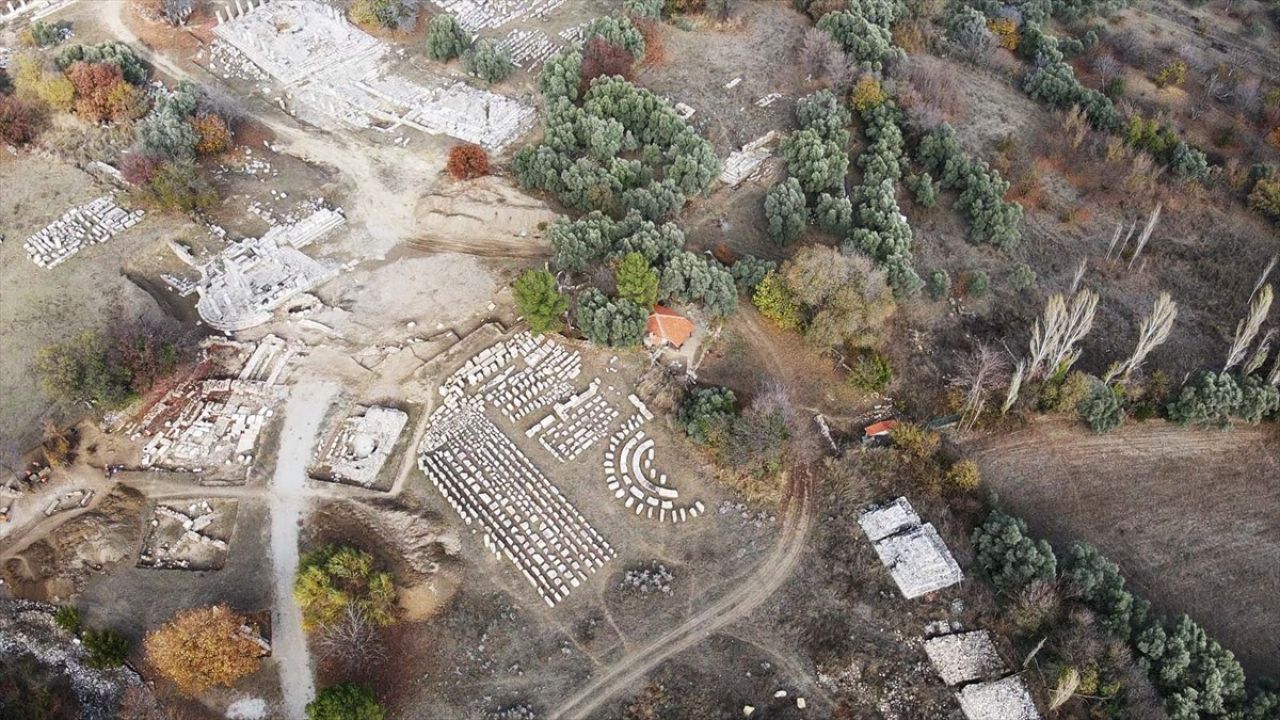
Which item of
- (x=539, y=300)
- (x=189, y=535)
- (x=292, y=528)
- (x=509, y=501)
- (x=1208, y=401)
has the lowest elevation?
(x=189, y=535)

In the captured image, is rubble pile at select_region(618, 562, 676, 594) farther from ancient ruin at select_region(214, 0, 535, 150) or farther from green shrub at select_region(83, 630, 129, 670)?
ancient ruin at select_region(214, 0, 535, 150)

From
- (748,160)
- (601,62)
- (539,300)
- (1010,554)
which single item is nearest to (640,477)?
(539,300)

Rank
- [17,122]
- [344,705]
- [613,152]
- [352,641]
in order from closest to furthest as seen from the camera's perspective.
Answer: [344,705], [352,641], [613,152], [17,122]

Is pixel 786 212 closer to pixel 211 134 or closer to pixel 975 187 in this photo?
pixel 975 187

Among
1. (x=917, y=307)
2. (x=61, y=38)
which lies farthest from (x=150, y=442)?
(x=917, y=307)

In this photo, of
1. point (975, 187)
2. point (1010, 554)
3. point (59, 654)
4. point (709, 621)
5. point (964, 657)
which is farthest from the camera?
point (975, 187)

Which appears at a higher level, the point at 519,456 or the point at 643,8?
the point at 643,8

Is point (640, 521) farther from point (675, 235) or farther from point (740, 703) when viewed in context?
point (675, 235)

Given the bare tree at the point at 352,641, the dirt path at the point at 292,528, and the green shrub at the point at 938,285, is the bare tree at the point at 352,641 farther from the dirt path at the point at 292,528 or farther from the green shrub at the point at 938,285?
the green shrub at the point at 938,285
